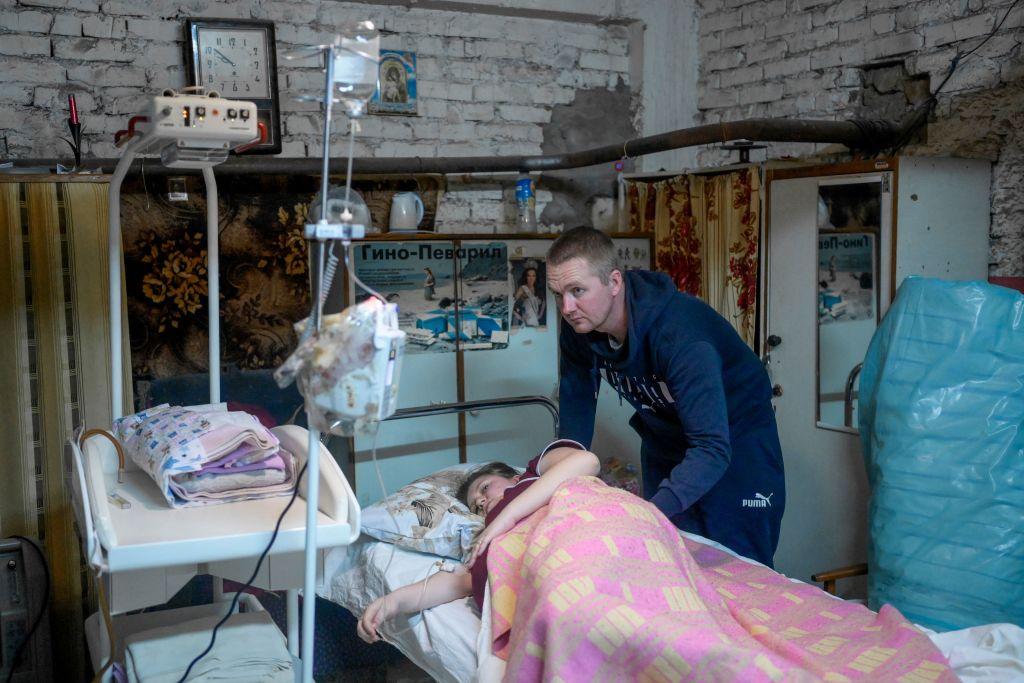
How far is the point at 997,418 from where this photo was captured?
7.82 ft

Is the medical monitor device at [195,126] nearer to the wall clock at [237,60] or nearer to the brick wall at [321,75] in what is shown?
the brick wall at [321,75]

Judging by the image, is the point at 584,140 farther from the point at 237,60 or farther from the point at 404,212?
the point at 237,60

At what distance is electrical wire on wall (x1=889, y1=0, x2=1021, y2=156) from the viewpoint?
9.71 feet

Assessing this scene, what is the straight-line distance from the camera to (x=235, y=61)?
131 inches

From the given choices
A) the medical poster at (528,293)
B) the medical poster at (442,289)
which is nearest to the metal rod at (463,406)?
the medical poster at (442,289)

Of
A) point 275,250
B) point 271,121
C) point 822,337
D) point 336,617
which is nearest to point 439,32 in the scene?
point 271,121

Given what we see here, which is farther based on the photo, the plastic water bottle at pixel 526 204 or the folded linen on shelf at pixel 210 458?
the plastic water bottle at pixel 526 204

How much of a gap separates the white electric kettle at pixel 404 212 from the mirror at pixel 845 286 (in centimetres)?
149

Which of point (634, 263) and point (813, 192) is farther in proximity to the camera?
point (634, 263)

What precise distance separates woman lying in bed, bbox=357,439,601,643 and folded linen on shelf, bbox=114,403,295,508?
1.65 ft

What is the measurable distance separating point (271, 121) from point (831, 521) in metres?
2.46

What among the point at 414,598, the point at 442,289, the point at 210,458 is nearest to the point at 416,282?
the point at 442,289

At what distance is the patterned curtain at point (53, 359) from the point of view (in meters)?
2.46

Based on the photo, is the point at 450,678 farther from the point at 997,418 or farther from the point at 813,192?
the point at 813,192
